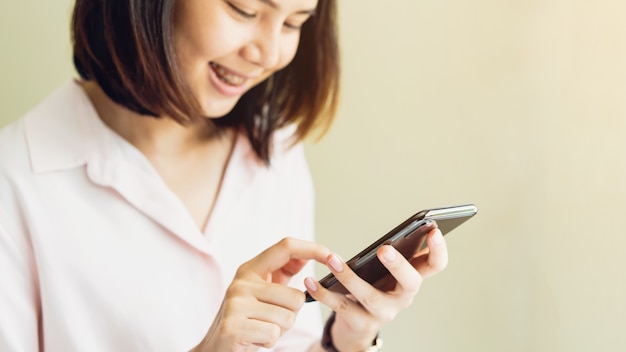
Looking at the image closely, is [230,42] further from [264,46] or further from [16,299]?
[16,299]

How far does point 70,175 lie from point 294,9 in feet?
1.26

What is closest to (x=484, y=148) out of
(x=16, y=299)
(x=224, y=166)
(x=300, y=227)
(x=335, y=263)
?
(x=300, y=227)

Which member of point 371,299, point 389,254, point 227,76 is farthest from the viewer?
point 227,76

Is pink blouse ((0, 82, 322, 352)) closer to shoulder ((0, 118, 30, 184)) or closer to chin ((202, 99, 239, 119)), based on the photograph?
shoulder ((0, 118, 30, 184))

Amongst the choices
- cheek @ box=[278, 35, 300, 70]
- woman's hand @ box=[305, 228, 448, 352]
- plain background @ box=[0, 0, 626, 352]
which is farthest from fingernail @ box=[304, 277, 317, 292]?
plain background @ box=[0, 0, 626, 352]

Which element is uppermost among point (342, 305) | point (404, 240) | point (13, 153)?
point (13, 153)

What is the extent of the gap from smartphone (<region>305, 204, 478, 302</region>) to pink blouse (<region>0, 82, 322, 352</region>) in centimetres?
24

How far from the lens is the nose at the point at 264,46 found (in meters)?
1.01

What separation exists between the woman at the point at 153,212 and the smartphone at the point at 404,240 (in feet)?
0.05

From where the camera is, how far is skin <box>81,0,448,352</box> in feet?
2.88

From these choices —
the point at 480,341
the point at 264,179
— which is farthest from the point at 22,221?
the point at 480,341

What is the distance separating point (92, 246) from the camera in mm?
1025

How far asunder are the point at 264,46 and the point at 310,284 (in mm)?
333

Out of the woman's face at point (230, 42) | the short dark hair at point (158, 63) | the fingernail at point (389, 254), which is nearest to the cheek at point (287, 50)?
the woman's face at point (230, 42)
